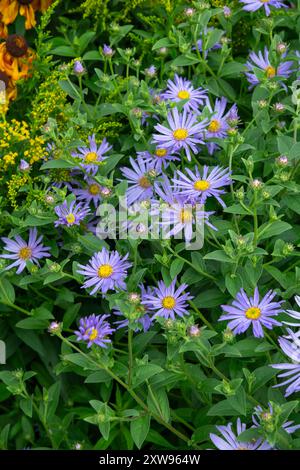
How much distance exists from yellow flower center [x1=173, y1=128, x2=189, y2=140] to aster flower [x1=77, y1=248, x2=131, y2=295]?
0.27 meters

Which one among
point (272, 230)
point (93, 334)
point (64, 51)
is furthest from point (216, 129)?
point (93, 334)

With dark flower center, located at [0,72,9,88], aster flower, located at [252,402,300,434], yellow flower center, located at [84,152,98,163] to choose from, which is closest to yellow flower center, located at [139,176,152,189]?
yellow flower center, located at [84,152,98,163]

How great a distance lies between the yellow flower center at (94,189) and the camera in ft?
5.18

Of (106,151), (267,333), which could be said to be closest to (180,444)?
(267,333)

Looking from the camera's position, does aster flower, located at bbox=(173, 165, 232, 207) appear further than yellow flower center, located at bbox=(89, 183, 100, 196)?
No

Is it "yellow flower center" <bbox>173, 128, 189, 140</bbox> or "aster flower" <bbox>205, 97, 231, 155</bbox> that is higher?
"aster flower" <bbox>205, 97, 231, 155</bbox>

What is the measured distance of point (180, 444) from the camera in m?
1.45

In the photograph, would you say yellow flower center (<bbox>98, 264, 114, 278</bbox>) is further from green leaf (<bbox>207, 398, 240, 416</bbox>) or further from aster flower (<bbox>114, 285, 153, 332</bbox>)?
green leaf (<bbox>207, 398, 240, 416</bbox>)

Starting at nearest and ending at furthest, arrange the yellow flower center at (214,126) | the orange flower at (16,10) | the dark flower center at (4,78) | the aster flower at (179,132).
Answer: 1. the aster flower at (179,132)
2. the yellow flower center at (214,126)
3. the dark flower center at (4,78)
4. the orange flower at (16,10)

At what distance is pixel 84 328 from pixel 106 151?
0.43 meters

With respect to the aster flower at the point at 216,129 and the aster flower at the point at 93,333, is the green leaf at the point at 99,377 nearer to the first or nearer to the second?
the aster flower at the point at 93,333

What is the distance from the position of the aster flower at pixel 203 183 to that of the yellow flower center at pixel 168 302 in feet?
0.62

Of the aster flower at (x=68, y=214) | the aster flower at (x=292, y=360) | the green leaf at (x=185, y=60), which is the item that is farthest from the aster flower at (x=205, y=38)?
the aster flower at (x=292, y=360)

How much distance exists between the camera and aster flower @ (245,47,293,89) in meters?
1.62
